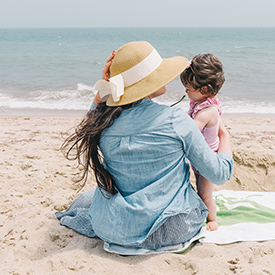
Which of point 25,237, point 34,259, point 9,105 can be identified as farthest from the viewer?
point 9,105

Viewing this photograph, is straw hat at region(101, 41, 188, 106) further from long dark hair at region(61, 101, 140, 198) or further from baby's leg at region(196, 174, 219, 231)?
baby's leg at region(196, 174, 219, 231)

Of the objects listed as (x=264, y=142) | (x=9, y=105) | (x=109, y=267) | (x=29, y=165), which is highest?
(x=109, y=267)

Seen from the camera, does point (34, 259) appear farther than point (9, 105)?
No

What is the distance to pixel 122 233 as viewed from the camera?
6.62 ft

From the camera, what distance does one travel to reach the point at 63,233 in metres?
2.46

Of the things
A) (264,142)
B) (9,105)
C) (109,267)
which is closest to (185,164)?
(109,267)

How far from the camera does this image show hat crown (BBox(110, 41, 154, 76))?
1864 millimetres

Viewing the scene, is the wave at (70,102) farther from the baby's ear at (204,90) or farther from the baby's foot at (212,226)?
the baby's foot at (212,226)

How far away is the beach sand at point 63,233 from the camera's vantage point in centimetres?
200

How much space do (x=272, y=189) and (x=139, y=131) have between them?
2.46m

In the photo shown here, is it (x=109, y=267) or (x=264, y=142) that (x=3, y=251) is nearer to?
(x=109, y=267)

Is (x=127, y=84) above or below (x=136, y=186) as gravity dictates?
above

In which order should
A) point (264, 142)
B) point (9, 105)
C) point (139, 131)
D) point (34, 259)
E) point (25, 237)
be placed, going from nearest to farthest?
1. point (139, 131)
2. point (34, 259)
3. point (25, 237)
4. point (264, 142)
5. point (9, 105)

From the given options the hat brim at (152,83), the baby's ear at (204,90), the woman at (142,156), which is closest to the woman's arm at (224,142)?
the woman at (142,156)
